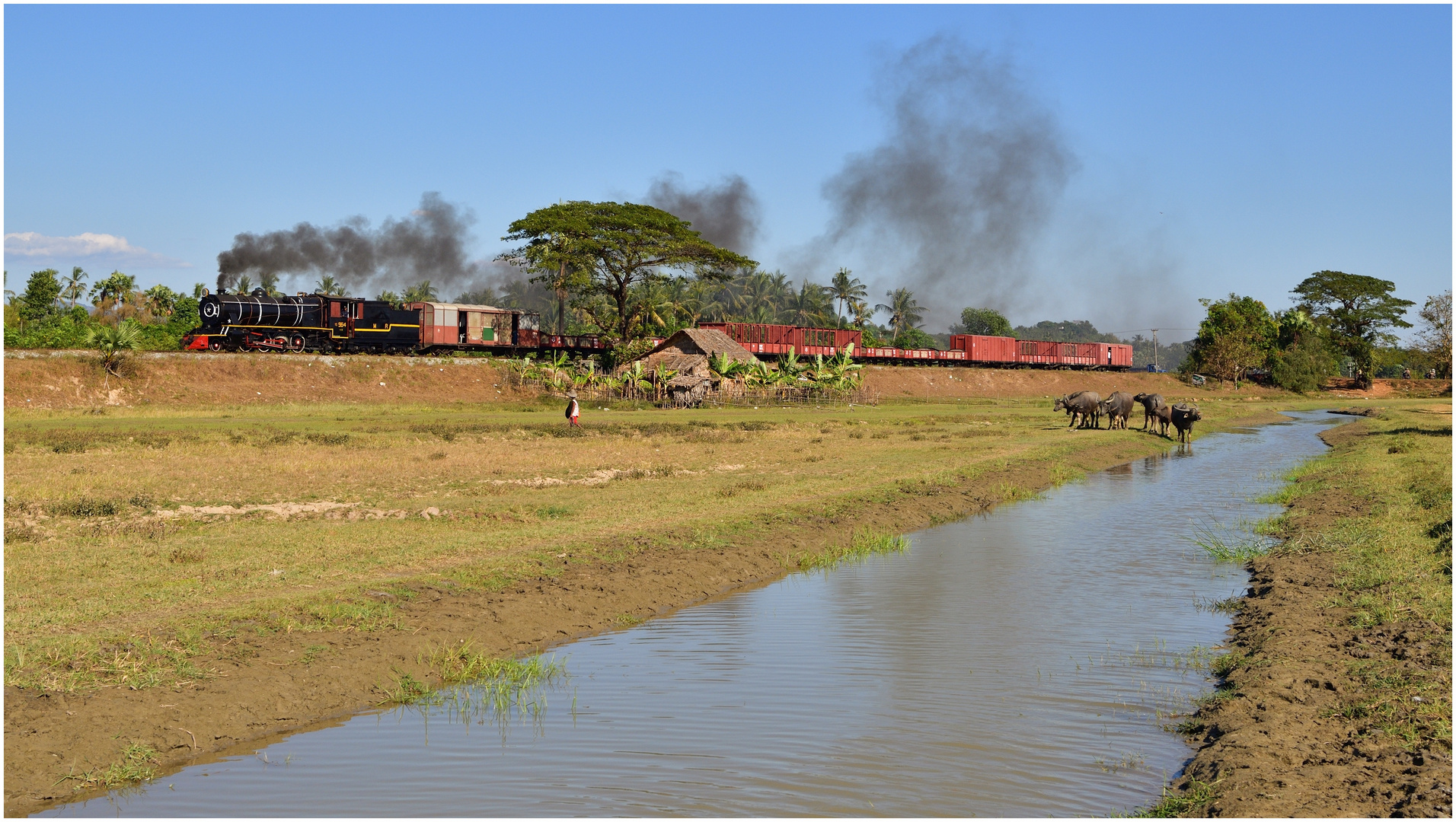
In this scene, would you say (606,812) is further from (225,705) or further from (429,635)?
(429,635)

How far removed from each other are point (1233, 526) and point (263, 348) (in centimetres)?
4963

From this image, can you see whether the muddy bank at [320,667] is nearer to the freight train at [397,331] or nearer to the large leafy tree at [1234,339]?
the freight train at [397,331]

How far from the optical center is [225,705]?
27.8 feet

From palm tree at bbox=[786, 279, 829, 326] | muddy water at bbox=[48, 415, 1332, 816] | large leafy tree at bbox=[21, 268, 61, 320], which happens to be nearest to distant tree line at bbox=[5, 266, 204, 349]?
large leafy tree at bbox=[21, 268, 61, 320]

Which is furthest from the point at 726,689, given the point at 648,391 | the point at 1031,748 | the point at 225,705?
the point at 648,391

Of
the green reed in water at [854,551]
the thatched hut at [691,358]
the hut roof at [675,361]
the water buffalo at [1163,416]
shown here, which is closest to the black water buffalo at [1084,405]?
the water buffalo at [1163,416]

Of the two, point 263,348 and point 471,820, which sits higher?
point 263,348

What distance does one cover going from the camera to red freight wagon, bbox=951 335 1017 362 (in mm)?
91750

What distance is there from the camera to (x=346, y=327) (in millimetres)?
57281

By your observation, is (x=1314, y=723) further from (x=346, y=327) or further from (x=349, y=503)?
(x=346, y=327)

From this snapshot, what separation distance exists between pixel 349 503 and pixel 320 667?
9547 millimetres

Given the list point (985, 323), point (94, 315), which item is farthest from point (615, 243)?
point (985, 323)

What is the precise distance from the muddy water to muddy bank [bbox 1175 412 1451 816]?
1.36 ft

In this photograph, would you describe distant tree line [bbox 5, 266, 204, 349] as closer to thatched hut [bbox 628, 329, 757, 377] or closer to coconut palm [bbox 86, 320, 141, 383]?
coconut palm [bbox 86, 320, 141, 383]
